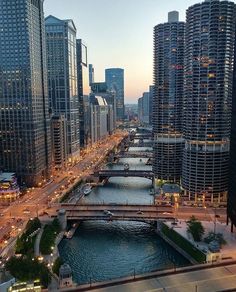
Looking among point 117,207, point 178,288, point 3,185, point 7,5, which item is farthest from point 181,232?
point 7,5

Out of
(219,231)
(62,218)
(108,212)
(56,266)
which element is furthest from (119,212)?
(56,266)

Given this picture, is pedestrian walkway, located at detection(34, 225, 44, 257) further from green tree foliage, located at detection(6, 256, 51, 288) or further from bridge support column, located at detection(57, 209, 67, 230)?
green tree foliage, located at detection(6, 256, 51, 288)

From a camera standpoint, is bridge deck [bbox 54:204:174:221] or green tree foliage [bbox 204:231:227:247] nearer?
green tree foliage [bbox 204:231:227:247]

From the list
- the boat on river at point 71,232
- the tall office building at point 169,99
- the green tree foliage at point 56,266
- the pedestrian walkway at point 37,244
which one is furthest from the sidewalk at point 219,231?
the tall office building at point 169,99

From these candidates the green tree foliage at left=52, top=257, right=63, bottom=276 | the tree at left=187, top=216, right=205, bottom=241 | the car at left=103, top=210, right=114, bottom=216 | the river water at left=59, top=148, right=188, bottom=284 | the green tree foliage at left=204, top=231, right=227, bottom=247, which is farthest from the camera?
the car at left=103, top=210, right=114, bottom=216

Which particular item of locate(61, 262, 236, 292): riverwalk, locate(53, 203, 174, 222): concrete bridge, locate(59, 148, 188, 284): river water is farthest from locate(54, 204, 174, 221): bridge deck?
locate(61, 262, 236, 292): riverwalk

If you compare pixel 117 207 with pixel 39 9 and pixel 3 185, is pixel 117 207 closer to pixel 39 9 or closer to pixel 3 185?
pixel 3 185

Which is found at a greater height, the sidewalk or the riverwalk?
the riverwalk
